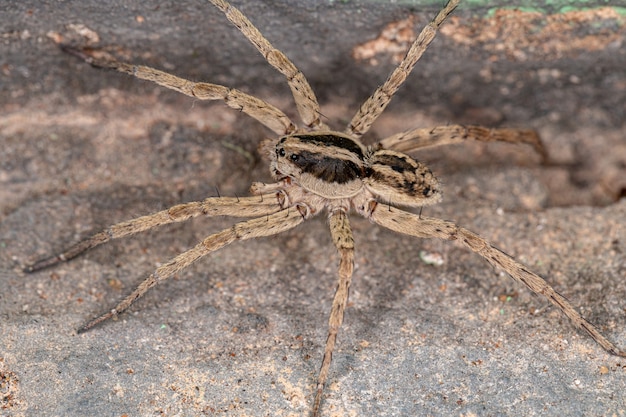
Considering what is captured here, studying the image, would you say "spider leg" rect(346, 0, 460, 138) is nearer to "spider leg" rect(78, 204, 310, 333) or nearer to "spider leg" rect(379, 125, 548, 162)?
"spider leg" rect(379, 125, 548, 162)

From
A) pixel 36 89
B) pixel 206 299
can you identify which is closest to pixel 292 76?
pixel 206 299

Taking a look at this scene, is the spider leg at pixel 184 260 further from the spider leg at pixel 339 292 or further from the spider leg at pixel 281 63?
the spider leg at pixel 281 63

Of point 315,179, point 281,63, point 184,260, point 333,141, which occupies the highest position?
point 281,63

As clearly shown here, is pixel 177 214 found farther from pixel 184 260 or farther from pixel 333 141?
pixel 333 141

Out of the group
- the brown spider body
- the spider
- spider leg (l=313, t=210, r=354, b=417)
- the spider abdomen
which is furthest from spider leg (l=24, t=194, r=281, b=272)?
the spider abdomen

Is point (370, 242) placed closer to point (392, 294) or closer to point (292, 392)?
point (392, 294)

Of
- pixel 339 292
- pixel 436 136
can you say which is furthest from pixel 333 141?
pixel 339 292
